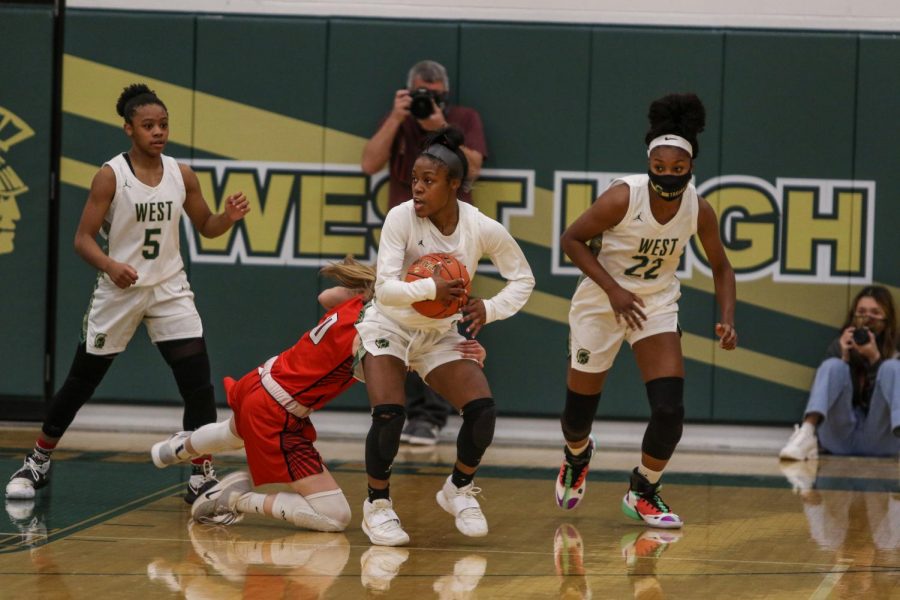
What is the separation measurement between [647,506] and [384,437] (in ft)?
3.92

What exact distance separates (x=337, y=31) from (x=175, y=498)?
11.3 ft

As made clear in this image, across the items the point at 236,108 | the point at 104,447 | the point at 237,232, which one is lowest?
the point at 104,447

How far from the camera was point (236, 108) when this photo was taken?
839 centimetres

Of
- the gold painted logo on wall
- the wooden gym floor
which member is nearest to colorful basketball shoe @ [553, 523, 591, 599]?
the wooden gym floor

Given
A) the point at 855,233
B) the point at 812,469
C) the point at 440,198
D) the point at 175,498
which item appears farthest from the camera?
the point at 855,233

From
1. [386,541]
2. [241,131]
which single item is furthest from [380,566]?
[241,131]

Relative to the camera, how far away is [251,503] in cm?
528

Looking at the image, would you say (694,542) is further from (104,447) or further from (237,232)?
(237,232)

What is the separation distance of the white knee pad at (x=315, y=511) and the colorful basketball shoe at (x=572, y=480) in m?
1.02

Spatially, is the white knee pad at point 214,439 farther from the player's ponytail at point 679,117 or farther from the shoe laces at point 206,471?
the player's ponytail at point 679,117

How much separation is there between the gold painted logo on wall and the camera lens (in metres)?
2.39

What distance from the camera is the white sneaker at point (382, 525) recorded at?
16.4 ft

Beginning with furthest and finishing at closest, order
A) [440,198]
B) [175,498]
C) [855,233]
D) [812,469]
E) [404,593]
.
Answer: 1. [855,233]
2. [812,469]
3. [175,498]
4. [440,198]
5. [404,593]

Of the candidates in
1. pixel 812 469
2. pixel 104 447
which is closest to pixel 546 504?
pixel 812 469
